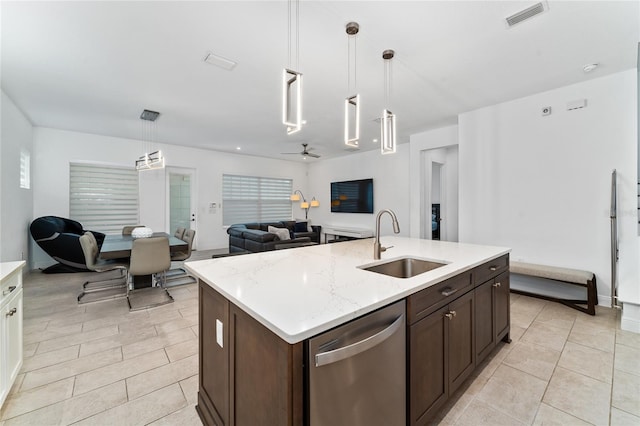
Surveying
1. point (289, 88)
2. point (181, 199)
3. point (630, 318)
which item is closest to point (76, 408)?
point (289, 88)

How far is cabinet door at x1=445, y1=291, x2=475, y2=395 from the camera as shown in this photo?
5.38 ft

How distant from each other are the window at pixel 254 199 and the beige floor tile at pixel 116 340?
16.8ft

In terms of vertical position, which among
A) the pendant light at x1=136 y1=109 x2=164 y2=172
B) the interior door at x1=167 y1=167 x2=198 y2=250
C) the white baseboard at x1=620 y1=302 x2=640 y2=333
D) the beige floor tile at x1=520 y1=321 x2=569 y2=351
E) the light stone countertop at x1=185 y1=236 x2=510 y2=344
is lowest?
the beige floor tile at x1=520 y1=321 x2=569 y2=351

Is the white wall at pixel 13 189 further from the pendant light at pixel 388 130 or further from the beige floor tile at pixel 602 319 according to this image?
the beige floor tile at pixel 602 319

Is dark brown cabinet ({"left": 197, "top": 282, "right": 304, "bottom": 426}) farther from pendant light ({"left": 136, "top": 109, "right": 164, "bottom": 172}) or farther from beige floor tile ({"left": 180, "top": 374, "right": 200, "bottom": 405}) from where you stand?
pendant light ({"left": 136, "top": 109, "right": 164, "bottom": 172})

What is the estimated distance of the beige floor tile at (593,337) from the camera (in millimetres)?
2445

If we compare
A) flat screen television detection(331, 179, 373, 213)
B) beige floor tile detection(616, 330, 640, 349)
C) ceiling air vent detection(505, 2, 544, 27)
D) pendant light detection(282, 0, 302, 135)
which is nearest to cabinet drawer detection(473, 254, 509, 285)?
beige floor tile detection(616, 330, 640, 349)

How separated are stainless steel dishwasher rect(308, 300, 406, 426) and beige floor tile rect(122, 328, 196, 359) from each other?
83.6 inches

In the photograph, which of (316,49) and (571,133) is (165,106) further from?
(571,133)

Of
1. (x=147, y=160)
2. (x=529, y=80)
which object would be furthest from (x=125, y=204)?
(x=529, y=80)

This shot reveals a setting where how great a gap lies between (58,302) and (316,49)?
173 inches

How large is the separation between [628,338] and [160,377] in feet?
13.7

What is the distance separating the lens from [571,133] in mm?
3477

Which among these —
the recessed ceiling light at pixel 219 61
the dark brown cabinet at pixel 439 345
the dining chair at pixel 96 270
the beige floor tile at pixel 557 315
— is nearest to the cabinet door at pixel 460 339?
the dark brown cabinet at pixel 439 345
